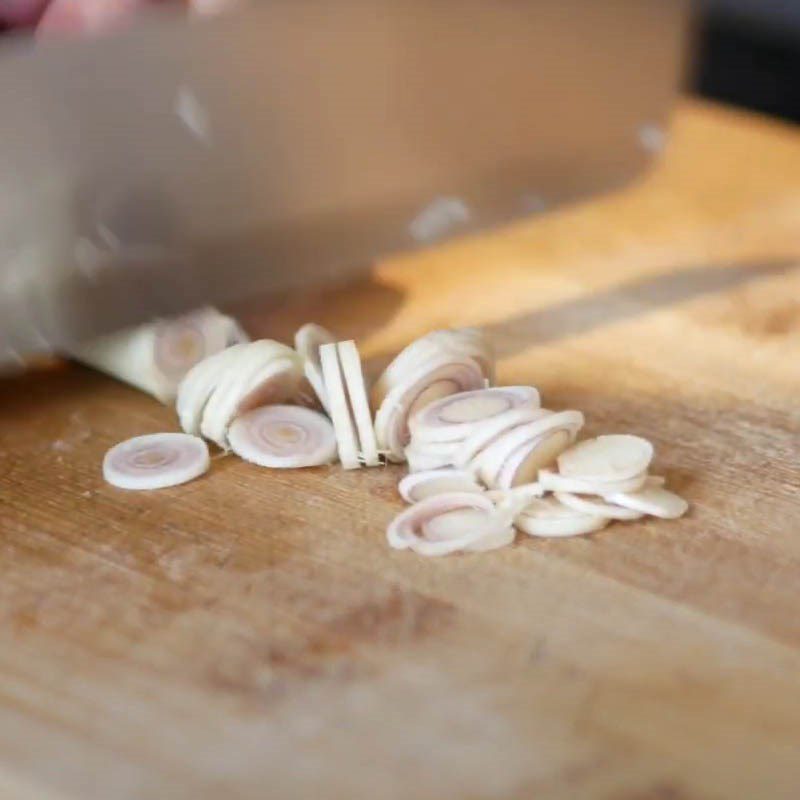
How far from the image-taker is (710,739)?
0.59 meters

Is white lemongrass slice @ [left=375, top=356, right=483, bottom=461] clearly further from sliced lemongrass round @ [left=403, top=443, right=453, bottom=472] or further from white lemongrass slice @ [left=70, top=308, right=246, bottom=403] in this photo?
white lemongrass slice @ [left=70, top=308, right=246, bottom=403]

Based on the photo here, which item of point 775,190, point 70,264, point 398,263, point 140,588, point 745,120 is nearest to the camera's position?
point 140,588

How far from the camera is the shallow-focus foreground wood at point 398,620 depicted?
57 cm

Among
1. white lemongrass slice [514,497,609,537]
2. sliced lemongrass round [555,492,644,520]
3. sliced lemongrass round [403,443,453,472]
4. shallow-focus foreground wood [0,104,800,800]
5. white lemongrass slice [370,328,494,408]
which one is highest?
white lemongrass slice [370,328,494,408]

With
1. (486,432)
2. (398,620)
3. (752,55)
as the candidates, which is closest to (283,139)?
(486,432)

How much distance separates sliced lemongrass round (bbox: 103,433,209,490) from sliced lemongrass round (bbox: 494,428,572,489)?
178mm

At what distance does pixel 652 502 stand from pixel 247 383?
25cm

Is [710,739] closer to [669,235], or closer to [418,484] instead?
[418,484]

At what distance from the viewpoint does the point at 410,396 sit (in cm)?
79

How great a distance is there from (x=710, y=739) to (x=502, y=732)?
0.09m

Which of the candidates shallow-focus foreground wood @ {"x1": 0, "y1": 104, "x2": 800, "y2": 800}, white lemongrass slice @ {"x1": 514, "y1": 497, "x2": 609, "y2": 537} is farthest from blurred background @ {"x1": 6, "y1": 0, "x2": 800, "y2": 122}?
white lemongrass slice @ {"x1": 514, "y1": 497, "x2": 609, "y2": 537}

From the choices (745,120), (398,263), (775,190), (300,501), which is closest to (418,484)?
(300,501)

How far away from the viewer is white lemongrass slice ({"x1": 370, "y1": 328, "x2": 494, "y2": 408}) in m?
0.81

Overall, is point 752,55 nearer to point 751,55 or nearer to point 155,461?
point 751,55
